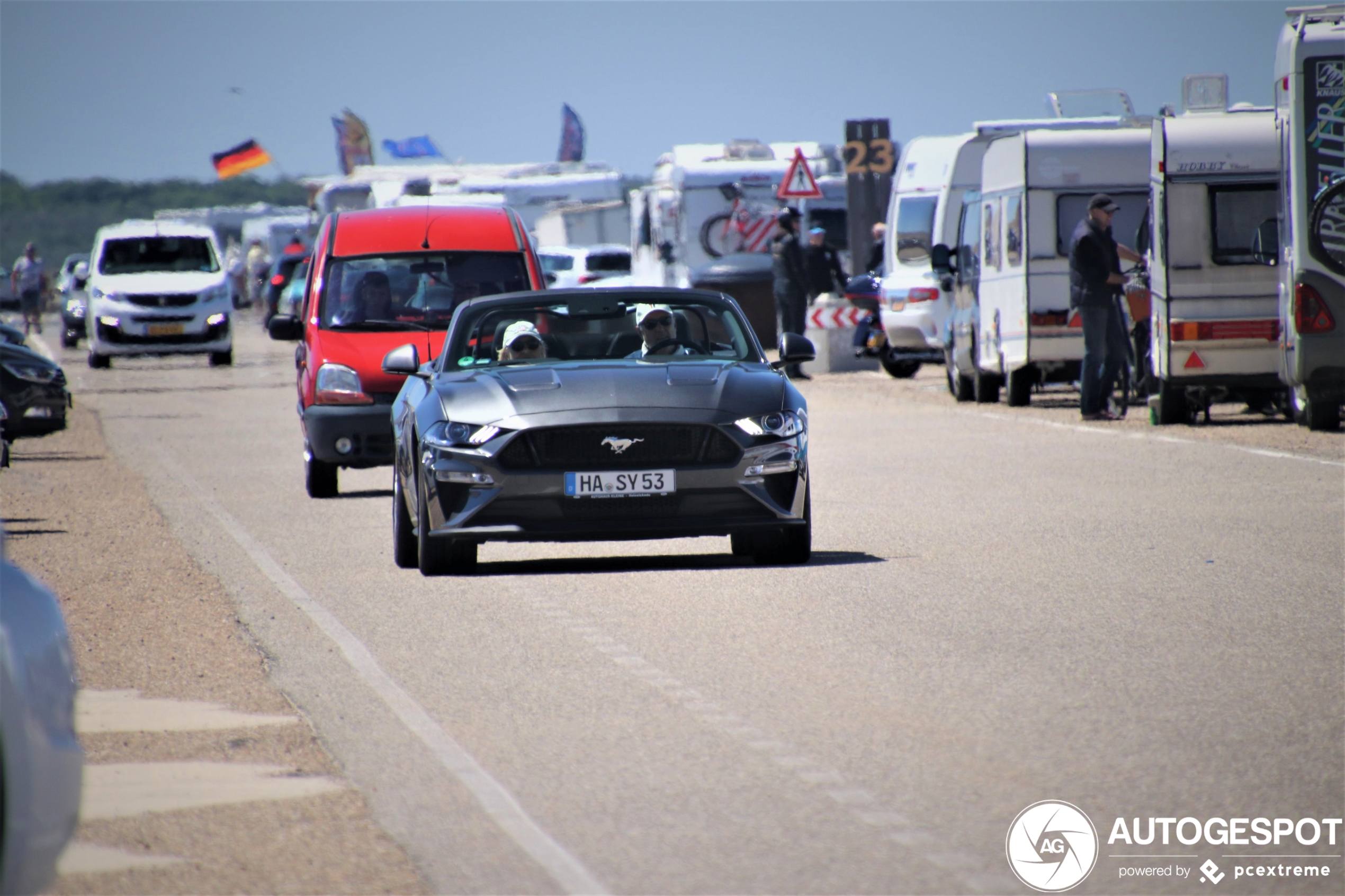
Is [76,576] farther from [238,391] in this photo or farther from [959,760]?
[238,391]

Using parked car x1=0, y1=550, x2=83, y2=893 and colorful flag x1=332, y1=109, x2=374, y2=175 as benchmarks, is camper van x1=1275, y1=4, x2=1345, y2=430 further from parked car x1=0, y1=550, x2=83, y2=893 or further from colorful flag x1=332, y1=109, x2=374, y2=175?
colorful flag x1=332, y1=109, x2=374, y2=175

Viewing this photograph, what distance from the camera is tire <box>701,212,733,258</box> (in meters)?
36.9

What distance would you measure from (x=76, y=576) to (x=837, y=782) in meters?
5.97

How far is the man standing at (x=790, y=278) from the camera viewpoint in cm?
2948

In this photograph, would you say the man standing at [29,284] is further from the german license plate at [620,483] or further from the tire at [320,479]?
the german license plate at [620,483]

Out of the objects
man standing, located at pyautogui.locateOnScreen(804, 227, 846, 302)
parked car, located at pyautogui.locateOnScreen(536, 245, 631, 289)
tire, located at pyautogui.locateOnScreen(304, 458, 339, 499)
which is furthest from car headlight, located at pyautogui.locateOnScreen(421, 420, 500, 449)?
parked car, located at pyautogui.locateOnScreen(536, 245, 631, 289)

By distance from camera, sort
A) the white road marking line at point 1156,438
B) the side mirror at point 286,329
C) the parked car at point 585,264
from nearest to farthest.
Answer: the side mirror at point 286,329 → the white road marking line at point 1156,438 → the parked car at point 585,264

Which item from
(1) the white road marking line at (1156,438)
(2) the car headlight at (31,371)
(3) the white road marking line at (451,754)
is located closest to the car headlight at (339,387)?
(3) the white road marking line at (451,754)

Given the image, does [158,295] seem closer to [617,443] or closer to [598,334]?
[598,334]

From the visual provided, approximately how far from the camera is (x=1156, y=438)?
59.9ft

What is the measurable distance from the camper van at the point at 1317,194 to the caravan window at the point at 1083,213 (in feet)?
13.2

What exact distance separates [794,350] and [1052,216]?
10634 mm

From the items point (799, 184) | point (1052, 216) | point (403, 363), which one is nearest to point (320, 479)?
point (403, 363)

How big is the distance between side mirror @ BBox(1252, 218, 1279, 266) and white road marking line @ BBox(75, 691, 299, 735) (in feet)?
40.7
